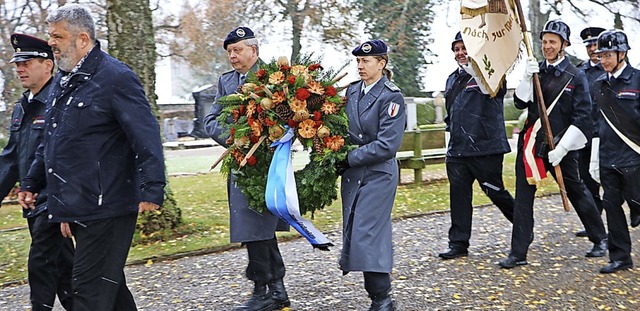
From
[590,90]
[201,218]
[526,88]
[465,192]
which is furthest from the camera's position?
[201,218]

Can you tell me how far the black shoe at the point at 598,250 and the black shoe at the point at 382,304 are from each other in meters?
2.88

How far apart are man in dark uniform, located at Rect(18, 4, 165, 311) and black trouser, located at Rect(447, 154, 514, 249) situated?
13.2ft

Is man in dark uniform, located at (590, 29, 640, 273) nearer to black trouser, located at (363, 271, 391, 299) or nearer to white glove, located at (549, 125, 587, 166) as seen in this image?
white glove, located at (549, 125, 587, 166)

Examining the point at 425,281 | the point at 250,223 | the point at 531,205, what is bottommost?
the point at 425,281

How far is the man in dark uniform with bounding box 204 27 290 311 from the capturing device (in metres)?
5.74

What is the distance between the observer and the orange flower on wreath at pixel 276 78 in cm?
548

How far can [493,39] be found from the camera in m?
6.58

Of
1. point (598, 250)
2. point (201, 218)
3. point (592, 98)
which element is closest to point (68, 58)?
point (598, 250)

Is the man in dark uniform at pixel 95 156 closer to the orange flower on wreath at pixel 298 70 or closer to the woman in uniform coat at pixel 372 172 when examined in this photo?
the orange flower on wreath at pixel 298 70

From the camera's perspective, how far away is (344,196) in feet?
18.6

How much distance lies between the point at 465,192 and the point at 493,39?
1.74 metres

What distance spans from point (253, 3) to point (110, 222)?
824 inches

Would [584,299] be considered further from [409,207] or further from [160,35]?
[160,35]

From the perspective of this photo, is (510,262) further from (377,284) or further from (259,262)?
(259,262)
